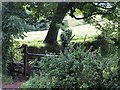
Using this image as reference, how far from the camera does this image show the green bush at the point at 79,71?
73.1 inches

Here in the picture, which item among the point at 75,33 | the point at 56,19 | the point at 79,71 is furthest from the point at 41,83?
the point at 56,19

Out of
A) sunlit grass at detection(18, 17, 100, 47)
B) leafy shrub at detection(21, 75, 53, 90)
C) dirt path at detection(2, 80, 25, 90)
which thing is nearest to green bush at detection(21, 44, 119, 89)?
leafy shrub at detection(21, 75, 53, 90)

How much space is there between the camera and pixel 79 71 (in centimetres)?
192

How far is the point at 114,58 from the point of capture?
1.94 m

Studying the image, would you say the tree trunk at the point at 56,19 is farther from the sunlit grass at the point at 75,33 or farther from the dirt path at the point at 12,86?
the dirt path at the point at 12,86

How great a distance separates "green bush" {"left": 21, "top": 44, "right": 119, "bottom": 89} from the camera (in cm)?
186

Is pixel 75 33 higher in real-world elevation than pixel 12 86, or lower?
higher

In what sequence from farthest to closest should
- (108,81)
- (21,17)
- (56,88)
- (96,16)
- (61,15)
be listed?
1. (96,16)
2. (61,15)
3. (21,17)
4. (56,88)
5. (108,81)

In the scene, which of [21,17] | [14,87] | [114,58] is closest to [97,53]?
[114,58]

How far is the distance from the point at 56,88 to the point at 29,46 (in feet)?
4.86

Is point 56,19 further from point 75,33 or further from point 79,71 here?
point 79,71

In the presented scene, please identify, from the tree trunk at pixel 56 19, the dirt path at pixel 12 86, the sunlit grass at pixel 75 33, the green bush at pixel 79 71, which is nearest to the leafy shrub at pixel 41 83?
the green bush at pixel 79 71

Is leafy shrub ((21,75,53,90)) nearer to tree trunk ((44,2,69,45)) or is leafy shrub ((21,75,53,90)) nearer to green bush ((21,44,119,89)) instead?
green bush ((21,44,119,89))

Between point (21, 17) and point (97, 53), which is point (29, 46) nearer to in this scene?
point (21, 17)
